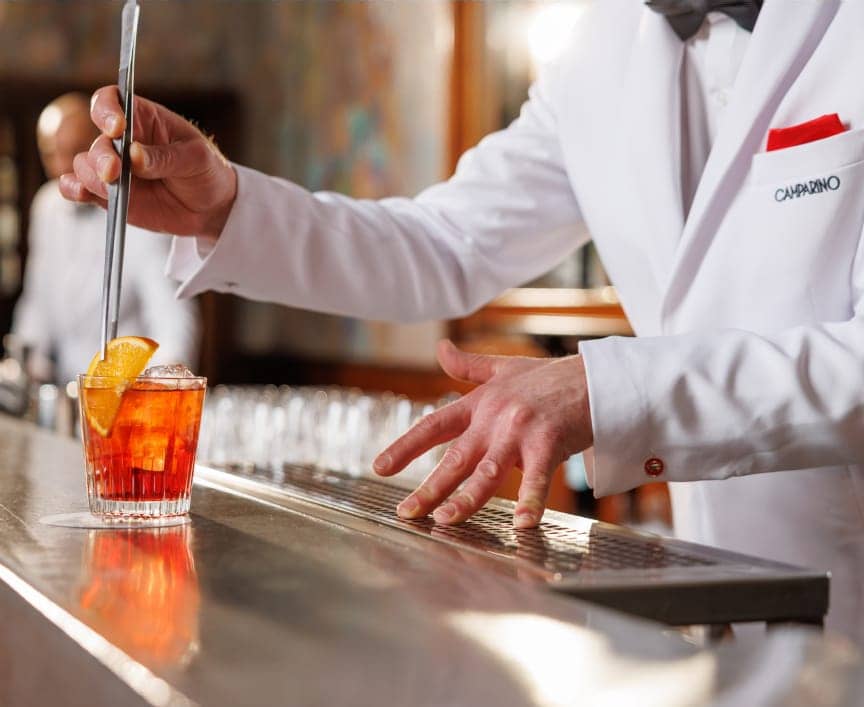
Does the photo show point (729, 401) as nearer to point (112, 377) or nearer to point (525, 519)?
point (525, 519)

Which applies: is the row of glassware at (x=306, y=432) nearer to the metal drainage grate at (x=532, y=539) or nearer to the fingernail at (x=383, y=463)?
the metal drainage grate at (x=532, y=539)

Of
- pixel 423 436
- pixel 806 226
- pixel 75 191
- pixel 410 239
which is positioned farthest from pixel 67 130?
pixel 423 436

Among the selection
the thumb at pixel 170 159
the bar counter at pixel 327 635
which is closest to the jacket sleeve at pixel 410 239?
the thumb at pixel 170 159

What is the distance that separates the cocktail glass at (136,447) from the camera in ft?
3.91

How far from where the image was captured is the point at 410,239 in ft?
6.51

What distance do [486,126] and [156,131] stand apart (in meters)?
5.78

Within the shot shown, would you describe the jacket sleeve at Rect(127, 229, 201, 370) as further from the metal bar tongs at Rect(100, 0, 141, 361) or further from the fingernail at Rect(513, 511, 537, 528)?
the fingernail at Rect(513, 511, 537, 528)

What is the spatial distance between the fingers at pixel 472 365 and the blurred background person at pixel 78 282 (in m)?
3.65

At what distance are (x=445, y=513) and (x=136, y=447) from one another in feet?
0.99

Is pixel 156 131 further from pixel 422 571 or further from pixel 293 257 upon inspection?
pixel 422 571

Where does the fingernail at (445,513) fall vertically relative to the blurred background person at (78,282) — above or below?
below

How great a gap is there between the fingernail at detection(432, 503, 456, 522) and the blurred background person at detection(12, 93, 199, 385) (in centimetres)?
377

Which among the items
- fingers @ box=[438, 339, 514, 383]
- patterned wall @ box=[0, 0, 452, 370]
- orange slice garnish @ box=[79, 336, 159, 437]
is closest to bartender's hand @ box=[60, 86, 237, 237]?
orange slice garnish @ box=[79, 336, 159, 437]

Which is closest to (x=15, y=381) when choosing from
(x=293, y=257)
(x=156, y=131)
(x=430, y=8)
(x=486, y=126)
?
(x=293, y=257)
